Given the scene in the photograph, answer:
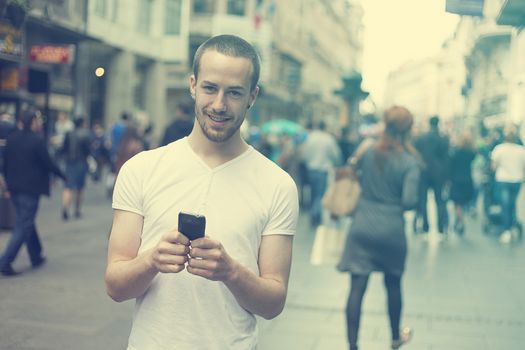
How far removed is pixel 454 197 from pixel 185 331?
1134 centimetres

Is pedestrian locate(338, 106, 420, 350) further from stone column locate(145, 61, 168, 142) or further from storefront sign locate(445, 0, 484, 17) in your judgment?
stone column locate(145, 61, 168, 142)

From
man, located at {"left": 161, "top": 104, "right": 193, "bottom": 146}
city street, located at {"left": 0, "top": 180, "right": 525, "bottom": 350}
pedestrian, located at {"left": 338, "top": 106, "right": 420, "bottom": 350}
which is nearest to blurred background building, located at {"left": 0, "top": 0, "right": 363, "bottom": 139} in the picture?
man, located at {"left": 161, "top": 104, "right": 193, "bottom": 146}

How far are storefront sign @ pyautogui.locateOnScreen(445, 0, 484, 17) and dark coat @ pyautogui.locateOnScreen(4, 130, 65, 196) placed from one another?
4507 millimetres

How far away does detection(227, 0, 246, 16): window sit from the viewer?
130 feet

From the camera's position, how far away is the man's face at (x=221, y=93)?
2.16 metres

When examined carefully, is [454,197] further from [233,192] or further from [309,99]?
[309,99]

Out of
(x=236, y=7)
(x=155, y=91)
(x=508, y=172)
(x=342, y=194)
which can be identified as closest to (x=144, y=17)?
(x=155, y=91)

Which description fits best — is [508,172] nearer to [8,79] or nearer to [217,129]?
[8,79]

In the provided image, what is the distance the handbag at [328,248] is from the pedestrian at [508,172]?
11.1 ft

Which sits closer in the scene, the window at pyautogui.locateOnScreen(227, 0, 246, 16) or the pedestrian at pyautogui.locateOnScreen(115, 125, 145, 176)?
the pedestrian at pyautogui.locateOnScreen(115, 125, 145, 176)

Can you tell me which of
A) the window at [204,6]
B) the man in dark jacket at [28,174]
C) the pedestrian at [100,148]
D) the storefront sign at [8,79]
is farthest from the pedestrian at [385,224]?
the window at [204,6]

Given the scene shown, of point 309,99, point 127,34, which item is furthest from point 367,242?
point 309,99

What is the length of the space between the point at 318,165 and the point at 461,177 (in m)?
2.50

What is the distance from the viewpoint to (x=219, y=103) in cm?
215
